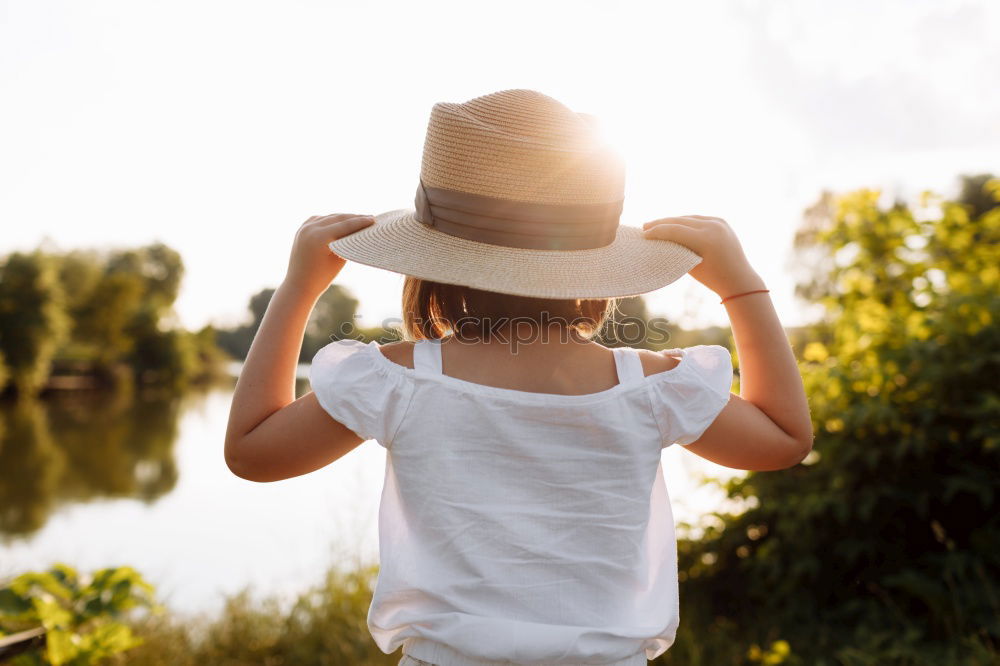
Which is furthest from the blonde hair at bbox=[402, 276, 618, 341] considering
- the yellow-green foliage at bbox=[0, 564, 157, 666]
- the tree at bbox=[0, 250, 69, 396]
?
the tree at bbox=[0, 250, 69, 396]

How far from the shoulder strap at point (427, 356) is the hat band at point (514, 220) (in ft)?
0.60

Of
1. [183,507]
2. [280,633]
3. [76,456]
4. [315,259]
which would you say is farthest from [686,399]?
[76,456]

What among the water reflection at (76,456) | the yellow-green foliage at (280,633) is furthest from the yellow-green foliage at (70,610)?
the water reflection at (76,456)

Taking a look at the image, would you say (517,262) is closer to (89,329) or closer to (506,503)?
(506,503)

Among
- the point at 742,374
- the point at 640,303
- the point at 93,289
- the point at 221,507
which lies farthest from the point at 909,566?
the point at 93,289

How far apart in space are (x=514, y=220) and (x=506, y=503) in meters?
0.43

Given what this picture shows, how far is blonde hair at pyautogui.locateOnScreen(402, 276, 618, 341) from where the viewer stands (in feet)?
3.81

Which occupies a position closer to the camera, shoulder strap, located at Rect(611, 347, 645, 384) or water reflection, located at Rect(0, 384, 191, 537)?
shoulder strap, located at Rect(611, 347, 645, 384)

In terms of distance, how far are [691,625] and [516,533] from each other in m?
3.10

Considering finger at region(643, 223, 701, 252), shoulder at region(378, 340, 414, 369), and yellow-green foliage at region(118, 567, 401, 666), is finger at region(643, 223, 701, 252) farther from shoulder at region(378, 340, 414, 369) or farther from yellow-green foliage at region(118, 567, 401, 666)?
yellow-green foliage at region(118, 567, 401, 666)

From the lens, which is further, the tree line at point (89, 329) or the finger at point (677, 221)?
the tree line at point (89, 329)

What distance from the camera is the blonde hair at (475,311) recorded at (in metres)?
1.16

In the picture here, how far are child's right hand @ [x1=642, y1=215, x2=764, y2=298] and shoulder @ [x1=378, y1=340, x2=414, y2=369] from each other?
1.51 ft

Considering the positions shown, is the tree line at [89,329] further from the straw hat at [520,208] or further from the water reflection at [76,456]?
the straw hat at [520,208]
